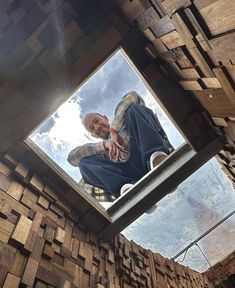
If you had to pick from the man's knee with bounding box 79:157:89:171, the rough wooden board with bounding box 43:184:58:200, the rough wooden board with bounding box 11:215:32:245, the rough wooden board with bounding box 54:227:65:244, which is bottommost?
the man's knee with bounding box 79:157:89:171

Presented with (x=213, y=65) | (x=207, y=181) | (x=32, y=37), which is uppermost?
(x=32, y=37)

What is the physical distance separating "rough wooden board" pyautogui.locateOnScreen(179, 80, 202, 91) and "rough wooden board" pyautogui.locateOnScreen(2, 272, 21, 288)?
1.12 meters

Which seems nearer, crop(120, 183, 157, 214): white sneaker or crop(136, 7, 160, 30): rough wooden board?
crop(136, 7, 160, 30): rough wooden board

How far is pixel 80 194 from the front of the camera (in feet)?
5.06

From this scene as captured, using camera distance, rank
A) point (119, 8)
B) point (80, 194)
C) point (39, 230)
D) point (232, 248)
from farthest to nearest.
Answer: point (232, 248) → point (80, 194) → point (39, 230) → point (119, 8)

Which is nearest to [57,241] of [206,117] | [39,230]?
[39,230]

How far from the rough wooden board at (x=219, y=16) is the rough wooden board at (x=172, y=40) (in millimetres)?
220

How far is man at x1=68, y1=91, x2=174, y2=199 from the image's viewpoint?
74.8 inches

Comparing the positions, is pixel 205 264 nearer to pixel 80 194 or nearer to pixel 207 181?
pixel 207 181

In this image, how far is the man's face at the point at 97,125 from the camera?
1892mm

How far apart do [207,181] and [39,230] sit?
1380 mm

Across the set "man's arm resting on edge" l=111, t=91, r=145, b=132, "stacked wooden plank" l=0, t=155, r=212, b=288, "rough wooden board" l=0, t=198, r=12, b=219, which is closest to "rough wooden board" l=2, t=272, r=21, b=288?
"stacked wooden plank" l=0, t=155, r=212, b=288

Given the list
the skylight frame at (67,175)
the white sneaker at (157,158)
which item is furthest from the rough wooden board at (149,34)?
the white sneaker at (157,158)

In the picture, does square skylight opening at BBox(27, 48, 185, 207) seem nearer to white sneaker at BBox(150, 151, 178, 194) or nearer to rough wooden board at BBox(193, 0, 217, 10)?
white sneaker at BBox(150, 151, 178, 194)
